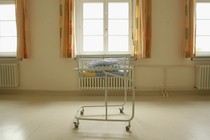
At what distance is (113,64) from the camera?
9.62 feet

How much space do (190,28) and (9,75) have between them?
11.8ft

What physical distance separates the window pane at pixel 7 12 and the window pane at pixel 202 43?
146 inches

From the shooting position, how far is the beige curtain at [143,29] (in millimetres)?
4441

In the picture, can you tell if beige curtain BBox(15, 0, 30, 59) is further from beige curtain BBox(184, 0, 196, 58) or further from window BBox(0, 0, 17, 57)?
beige curtain BBox(184, 0, 196, 58)

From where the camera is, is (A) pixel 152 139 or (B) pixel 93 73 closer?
(A) pixel 152 139

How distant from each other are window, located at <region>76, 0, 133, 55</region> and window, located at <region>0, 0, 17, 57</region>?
1309 mm

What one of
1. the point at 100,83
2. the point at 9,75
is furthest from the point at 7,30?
the point at 100,83

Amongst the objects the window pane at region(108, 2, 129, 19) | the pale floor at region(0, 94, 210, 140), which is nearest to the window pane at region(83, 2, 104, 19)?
the window pane at region(108, 2, 129, 19)

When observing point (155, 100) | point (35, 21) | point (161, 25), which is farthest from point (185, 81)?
point (35, 21)

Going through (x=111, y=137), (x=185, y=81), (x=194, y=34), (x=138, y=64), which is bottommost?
(x=111, y=137)

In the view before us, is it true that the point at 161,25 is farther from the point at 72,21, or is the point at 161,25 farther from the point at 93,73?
the point at 93,73

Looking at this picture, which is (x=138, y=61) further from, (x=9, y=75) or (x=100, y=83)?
(x=9, y=75)

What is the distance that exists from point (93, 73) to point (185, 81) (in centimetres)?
237

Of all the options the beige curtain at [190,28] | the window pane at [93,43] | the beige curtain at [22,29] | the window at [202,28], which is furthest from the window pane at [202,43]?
the beige curtain at [22,29]
